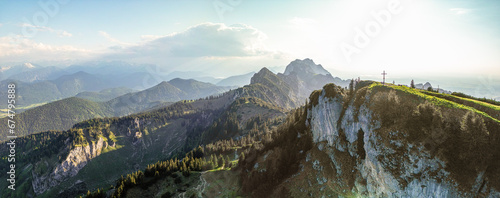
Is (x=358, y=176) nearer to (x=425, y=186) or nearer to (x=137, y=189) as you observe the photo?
(x=425, y=186)

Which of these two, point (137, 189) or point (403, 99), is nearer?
point (403, 99)

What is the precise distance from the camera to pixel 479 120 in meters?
35.2

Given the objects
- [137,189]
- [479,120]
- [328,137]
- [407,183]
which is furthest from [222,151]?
[479,120]

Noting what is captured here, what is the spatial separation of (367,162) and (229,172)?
67629 millimetres

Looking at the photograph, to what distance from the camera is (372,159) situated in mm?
48250

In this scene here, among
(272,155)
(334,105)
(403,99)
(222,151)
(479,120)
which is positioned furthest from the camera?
(222,151)

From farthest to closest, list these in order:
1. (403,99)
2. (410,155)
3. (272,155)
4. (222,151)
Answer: (222,151) → (272,155) → (403,99) → (410,155)

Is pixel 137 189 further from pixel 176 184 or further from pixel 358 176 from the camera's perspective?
pixel 358 176

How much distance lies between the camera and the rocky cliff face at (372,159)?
38094mm

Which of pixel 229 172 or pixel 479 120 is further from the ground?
pixel 479 120

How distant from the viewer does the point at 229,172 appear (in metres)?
101

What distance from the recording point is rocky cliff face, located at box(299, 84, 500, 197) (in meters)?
38.1

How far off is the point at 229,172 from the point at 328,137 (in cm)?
5602

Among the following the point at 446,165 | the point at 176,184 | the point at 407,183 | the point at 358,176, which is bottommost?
the point at 176,184
